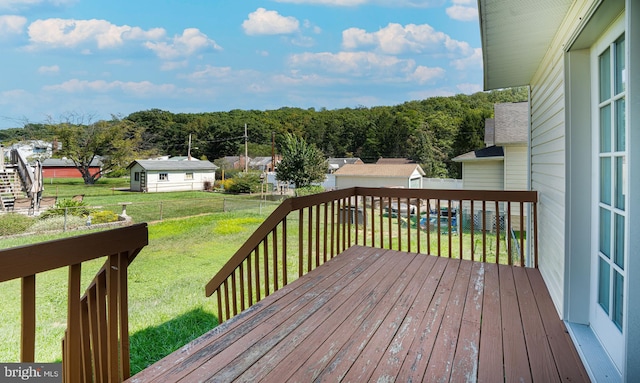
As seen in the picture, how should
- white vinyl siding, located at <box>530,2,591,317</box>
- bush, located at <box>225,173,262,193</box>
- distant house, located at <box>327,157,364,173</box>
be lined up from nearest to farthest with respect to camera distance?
1. white vinyl siding, located at <box>530,2,591,317</box>
2. bush, located at <box>225,173,262,193</box>
3. distant house, located at <box>327,157,364,173</box>

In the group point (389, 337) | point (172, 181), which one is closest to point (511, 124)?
point (389, 337)

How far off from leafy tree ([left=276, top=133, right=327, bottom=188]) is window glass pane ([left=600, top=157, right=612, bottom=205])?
17019 mm

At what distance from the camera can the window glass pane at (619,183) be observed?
1272 millimetres

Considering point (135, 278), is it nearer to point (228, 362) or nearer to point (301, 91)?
point (228, 362)

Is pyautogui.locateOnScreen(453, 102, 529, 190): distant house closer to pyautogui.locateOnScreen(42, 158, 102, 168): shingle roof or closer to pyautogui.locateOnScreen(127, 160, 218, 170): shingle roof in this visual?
pyautogui.locateOnScreen(127, 160, 218, 170): shingle roof

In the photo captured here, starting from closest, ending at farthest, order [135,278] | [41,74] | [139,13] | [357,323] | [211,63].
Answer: [357,323] → [135,278] → [41,74] → [139,13] → [211,63]

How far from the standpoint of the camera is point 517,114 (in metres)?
8.84

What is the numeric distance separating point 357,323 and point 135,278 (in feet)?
20.6

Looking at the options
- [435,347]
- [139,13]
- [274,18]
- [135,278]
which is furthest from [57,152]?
[435,347]

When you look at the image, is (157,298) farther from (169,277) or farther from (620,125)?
(620,125)

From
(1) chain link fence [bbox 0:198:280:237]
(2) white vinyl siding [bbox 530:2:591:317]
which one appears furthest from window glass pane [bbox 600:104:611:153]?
(1) chain link fence [bbox 0:198:280:237]

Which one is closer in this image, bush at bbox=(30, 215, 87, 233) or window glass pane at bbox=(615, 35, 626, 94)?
window glass pane at bbox=(615, 35, 626, 94)

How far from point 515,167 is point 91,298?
9226mm

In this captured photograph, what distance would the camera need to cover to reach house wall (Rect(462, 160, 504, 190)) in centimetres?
926
